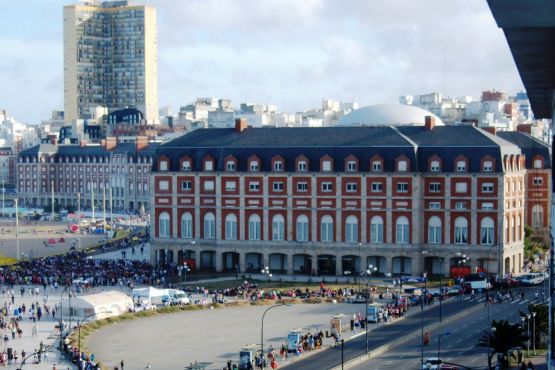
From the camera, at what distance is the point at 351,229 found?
93.8 metres

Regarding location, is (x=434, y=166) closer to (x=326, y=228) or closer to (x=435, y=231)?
(x=435, y=231)

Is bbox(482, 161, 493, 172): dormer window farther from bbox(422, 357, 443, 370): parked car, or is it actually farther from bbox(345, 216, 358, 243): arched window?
bbox(422, 357, 443, 370): parked car

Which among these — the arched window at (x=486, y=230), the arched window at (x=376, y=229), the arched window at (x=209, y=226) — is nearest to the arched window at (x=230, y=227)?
the arched window at (x=209, y=226)

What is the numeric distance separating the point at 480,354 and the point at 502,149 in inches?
1441

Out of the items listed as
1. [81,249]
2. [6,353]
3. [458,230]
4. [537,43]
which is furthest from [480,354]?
[81,249]

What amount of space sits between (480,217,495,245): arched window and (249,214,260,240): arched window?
19.2m

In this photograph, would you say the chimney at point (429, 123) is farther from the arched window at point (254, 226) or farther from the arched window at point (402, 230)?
the arched window at point (254, 226)

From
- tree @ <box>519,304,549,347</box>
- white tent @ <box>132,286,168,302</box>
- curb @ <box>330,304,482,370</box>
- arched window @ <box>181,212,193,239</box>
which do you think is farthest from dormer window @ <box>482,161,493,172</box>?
tree @ <box>519,304,549,347</box>

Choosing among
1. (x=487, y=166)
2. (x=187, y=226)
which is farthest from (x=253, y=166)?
(x=487, y=166)

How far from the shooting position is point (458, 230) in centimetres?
9131

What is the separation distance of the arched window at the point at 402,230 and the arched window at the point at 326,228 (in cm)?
568

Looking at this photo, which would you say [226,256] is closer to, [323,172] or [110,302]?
[323,172]

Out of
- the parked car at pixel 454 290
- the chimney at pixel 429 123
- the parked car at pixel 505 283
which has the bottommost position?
the parked car at pixel 454 290

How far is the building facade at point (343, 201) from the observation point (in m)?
90.9
